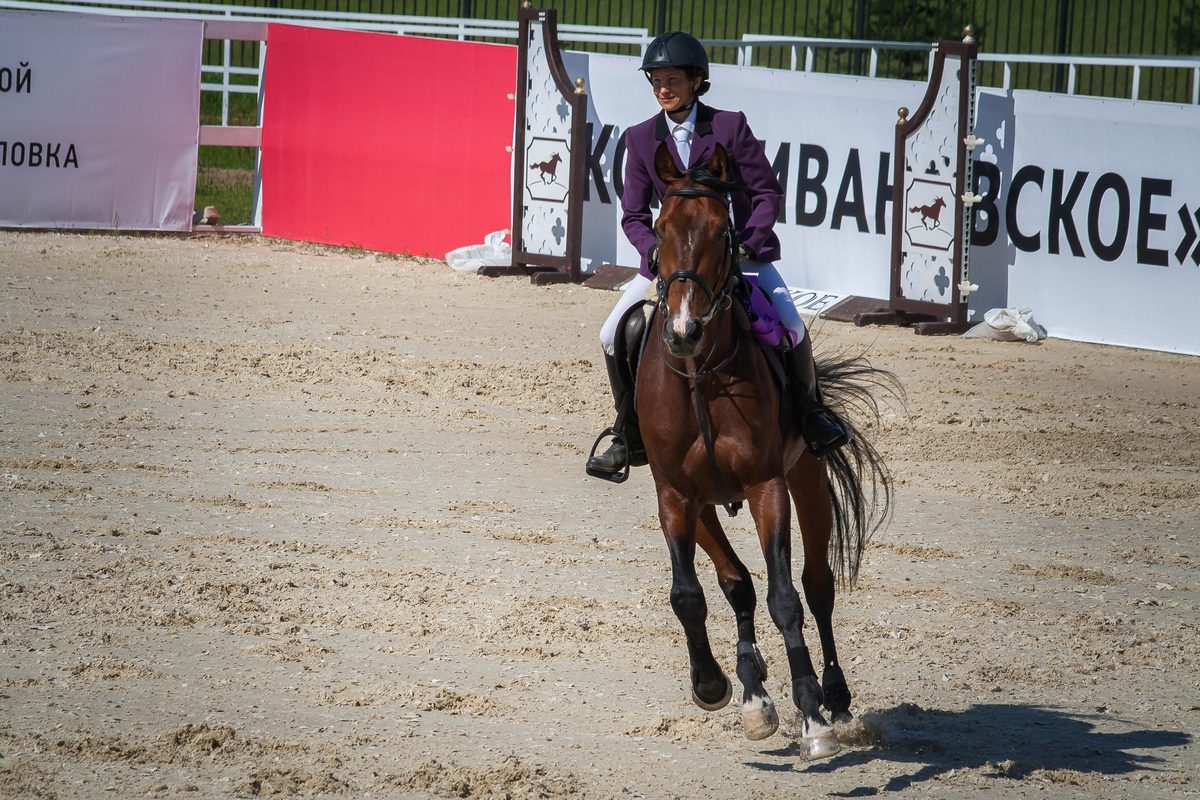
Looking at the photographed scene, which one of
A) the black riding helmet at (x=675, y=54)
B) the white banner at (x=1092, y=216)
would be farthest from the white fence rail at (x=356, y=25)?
the black riding helmet at (x=675, y=54)

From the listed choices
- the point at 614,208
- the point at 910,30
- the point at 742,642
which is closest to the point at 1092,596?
the point at 742,642

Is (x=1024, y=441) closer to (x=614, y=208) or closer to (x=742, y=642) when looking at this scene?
(x=742, y=642)

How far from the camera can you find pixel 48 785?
4.58 metres

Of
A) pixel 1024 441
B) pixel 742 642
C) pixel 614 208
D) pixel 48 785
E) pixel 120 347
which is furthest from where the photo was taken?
pixel 614 208

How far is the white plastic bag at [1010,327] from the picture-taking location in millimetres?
13648

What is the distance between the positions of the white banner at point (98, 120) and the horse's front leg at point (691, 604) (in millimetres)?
14948

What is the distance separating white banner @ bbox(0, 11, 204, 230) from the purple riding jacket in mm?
14259

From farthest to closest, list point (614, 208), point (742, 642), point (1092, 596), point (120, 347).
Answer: point (614, 208), point (120, 347), point (1092, 596), point (742, 642)

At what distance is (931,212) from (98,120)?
1025 centimetres

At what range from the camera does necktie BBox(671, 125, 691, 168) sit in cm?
550

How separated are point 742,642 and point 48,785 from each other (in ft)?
7.61

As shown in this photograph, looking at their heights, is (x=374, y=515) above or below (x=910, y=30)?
below

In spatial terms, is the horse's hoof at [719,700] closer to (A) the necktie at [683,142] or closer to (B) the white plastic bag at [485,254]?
(A) the necktie at [683,142]

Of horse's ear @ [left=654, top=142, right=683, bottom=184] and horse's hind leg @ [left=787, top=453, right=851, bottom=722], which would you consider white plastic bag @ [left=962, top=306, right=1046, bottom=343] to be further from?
horse's ear @ [left=654, top=142, right=683, bottom=184]
